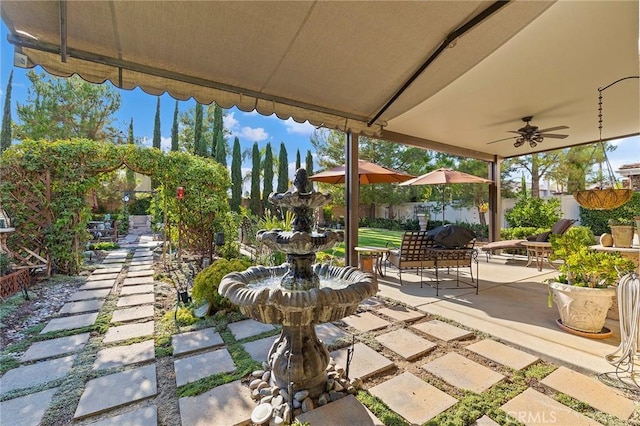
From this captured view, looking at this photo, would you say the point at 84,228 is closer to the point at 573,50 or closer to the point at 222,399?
the point at 222,399

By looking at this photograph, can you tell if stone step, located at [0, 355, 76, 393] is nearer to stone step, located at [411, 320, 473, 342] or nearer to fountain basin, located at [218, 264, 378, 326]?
fountain basin, located at [218, 264, 378, 326]

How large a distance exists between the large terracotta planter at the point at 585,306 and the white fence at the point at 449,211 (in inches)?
346

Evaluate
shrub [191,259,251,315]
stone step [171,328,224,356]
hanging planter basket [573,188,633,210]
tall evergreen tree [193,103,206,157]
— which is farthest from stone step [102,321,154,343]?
tall evergreen tree [193,103,206,157]

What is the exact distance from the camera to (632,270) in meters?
2.42

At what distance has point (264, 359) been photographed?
7.58 feet

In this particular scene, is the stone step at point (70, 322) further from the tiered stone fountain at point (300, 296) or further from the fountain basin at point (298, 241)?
the fountain basin at point (298, 241)

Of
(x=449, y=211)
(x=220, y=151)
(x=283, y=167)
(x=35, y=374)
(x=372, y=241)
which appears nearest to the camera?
(x=35, y=374)

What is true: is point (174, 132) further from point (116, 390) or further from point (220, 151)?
point (116, 390)

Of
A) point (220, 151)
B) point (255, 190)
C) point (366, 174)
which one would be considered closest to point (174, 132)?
point (220, 151)

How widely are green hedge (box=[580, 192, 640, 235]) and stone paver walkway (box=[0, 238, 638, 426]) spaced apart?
10.4 metres

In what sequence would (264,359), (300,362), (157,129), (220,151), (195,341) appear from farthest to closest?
1. (157,129)
2. (220,151)
3. (195,341)
4. (264,359)
5. (300,362)

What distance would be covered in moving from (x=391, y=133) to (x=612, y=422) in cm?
474

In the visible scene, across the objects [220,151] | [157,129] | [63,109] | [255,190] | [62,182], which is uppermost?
[157,129]

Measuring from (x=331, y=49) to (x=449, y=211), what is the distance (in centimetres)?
1576
